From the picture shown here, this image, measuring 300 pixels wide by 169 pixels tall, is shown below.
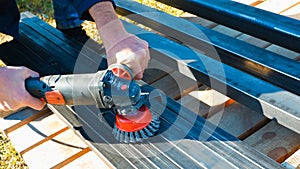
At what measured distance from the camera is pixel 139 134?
1677 mm

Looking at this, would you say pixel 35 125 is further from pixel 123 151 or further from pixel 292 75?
pixel 292 75

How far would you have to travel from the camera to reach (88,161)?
1.75 metres

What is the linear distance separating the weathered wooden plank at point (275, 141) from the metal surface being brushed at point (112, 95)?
0.43m

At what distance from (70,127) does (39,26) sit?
111 cm

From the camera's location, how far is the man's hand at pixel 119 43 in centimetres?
149

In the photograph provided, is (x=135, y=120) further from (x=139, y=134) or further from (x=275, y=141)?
(x=275, y=141)

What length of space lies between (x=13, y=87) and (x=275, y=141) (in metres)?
1.07

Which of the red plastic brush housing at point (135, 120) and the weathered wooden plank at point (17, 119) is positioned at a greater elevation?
the red plastic brush housing at point (135, 120)

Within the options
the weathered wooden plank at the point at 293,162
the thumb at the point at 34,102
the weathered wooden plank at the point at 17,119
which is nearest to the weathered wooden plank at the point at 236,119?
the weathered wooden plank at the point at 293,162

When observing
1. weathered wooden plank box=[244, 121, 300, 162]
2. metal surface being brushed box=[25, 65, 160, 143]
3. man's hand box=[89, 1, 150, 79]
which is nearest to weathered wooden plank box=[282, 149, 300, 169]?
weathered wooden plank box=[244, 121, 300, 162]

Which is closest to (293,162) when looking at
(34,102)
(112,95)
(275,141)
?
(275,141)

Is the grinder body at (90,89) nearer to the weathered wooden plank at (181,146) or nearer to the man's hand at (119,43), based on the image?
the man's hand at (119,43)

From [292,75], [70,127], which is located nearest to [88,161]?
[70,127]

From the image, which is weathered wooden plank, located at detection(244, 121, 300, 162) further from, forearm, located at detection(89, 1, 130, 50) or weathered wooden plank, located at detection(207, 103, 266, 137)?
forearm, located at detection(89, 1, 130, 50)
